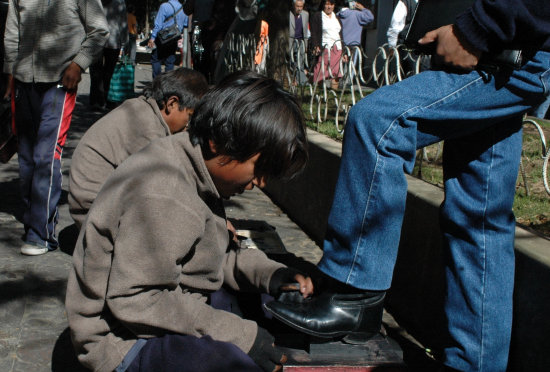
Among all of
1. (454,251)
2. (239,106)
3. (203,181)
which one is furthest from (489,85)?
(203,181)

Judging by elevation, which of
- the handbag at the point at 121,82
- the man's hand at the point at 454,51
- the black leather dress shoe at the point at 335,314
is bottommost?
the handbag at the point at 121,82

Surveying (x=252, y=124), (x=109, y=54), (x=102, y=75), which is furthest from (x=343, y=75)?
(x=102, y=75)

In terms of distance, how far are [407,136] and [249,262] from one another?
0.83m

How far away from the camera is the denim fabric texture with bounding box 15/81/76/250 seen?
145 inches

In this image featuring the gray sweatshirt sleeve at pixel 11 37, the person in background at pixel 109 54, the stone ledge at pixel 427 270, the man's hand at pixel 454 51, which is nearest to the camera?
the man's hand at pixel 454 51

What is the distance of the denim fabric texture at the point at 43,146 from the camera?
12.1 feet

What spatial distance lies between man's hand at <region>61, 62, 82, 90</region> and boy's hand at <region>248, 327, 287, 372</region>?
91.6 inches

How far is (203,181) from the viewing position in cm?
199

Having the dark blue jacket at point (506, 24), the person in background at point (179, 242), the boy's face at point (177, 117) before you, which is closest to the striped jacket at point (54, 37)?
the boy's face at point (177, 117)

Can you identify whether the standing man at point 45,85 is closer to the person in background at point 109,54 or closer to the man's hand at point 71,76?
the man's hand at point 71,76

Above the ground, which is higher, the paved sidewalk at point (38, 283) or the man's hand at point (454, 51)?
Result: the man's hand at point (454, 51)

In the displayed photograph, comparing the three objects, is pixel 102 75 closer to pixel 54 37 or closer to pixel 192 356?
pixel 54 37

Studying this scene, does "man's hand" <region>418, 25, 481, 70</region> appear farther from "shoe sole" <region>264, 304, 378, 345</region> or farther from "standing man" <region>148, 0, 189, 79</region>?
"standing man" <region>148, 0, 189, 79</region>

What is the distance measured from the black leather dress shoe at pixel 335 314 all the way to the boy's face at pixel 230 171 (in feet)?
1.41
